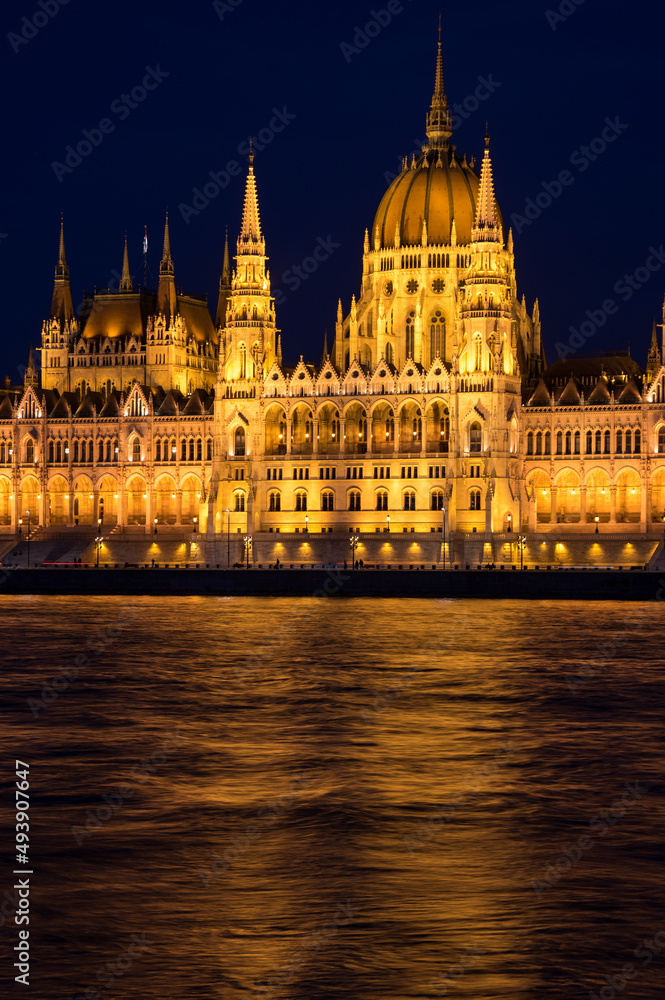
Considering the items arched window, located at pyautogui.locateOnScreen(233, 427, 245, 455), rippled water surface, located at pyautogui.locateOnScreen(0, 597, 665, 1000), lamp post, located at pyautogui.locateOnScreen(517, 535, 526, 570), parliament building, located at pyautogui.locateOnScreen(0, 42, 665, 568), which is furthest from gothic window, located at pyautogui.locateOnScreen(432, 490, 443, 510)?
rippled water surface, located at pyautogui.locateOnScreen(0, 597, 665, 1000)

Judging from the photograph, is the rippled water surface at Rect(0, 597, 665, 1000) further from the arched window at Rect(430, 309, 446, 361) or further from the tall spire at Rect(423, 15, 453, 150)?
the tall spire at Rect(423, 15, 453, 150)

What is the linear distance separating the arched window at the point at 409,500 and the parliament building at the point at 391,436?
0.15 meters

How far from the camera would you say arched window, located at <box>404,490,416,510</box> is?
119 m

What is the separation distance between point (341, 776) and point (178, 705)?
14321 mm

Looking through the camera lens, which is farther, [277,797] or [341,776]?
[341,776]

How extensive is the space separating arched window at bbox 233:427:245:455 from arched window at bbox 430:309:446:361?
760 inches

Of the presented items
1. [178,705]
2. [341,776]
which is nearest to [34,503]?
[178,705]

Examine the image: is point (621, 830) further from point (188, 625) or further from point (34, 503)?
point (34, 503)

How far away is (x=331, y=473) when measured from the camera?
122 meters

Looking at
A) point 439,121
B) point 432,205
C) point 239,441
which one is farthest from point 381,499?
point 439,121

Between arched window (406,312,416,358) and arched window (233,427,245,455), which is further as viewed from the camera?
arched window (406,312,416,358)

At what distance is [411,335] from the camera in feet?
445

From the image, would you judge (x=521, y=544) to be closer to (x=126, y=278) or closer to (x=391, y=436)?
(x=391, y=436)

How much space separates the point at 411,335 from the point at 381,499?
21.2 meters
